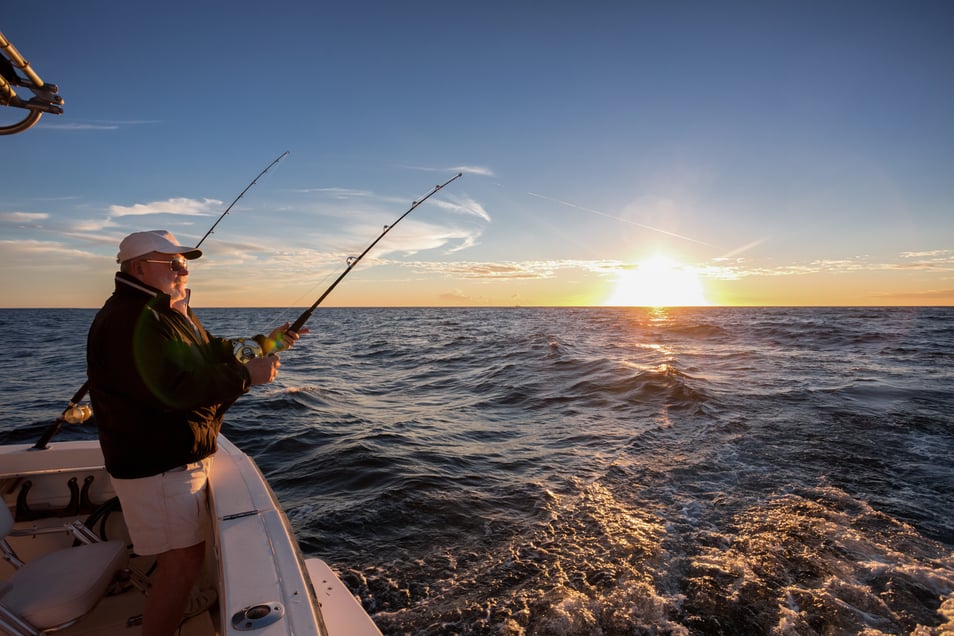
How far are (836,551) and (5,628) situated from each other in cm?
598

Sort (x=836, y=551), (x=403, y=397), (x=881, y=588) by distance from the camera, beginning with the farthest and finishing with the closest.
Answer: (x=403, y=397)
(x=836, y=551)
(x=881, y=588)

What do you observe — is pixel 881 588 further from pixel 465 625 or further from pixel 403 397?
pixel 403 397

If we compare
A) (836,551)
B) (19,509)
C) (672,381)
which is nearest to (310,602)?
(19,509)

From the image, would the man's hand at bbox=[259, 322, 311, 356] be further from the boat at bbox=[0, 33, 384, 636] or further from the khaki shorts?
the khaki shorts

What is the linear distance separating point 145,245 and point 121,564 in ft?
6.38

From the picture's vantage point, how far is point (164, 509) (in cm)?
222

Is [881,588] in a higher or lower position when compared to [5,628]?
lower

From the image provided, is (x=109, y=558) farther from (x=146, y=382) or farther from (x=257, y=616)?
(x=257, y=616)

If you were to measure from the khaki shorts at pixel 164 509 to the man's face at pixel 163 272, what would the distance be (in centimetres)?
86

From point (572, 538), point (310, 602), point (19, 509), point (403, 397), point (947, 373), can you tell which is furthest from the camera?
point (947, 373)

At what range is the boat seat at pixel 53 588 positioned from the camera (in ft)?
7.16

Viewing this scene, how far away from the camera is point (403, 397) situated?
12.1 meters

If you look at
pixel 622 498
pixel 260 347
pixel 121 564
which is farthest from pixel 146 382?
pixel 622 498

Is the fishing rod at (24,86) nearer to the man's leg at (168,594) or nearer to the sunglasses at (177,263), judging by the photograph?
the sunglasses at (177,263)
